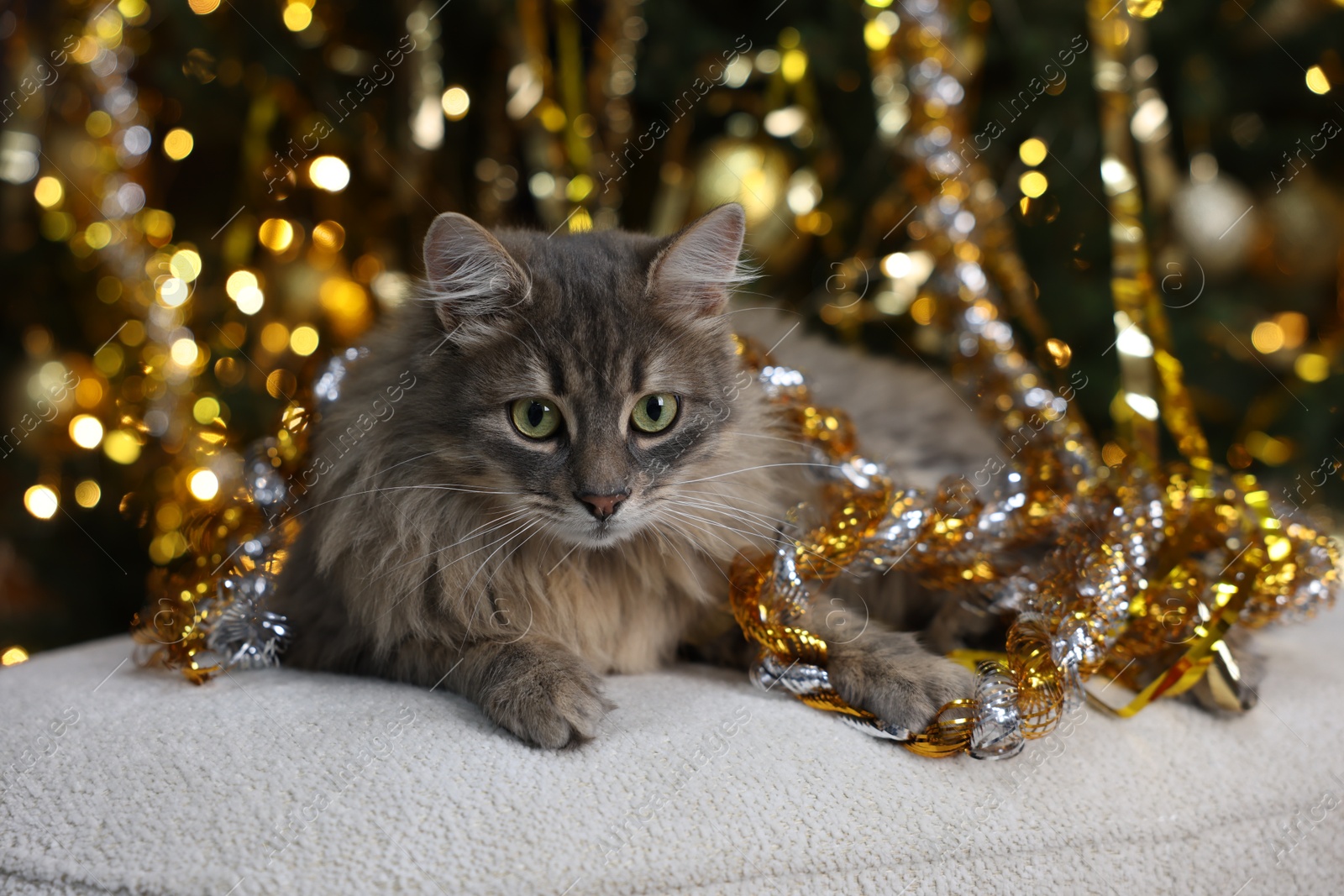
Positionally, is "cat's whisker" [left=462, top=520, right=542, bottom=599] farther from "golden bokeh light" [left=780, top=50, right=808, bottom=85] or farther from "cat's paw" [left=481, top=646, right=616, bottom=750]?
"golden bokeh light" [left=780, top=50, right=808, bottom=85]

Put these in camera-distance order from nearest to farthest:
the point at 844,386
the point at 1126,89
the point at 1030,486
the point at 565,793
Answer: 1. the point at 565,793
2. the point at 1030,486
3. the point at 844,386
4. the point at 1126,89

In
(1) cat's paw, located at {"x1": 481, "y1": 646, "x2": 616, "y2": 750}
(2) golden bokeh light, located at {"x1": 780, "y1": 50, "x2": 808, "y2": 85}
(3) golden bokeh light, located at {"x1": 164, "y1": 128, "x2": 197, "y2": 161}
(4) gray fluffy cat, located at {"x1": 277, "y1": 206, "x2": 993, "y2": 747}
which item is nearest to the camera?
(1) cat's paw, located at {"x1": 481, "y1": 646, "x2": 616, "y2": 750}

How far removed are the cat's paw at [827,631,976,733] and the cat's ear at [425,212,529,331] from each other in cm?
61

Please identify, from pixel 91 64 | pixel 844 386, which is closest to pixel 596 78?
pixel 844 386

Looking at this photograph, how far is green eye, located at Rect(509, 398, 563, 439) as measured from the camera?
42.4 inches

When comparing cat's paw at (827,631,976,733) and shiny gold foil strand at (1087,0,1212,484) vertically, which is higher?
shiny gold foil strand at (1087,0,1212,484)

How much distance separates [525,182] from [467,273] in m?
1.23

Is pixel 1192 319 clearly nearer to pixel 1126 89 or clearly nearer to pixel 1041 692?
pixel 1126 89

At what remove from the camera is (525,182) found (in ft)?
7.29

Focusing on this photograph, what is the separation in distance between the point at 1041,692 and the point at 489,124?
1.73 m

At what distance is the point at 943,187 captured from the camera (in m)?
1.64

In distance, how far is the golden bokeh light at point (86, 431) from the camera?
1.93 metres

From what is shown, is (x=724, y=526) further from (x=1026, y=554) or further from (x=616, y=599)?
(x=1026, y=554)

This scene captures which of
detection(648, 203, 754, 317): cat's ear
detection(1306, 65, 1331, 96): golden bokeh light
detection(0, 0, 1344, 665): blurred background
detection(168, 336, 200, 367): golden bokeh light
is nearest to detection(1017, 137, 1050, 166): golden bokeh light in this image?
detection(0, 0, 1344, 665): blurred background
